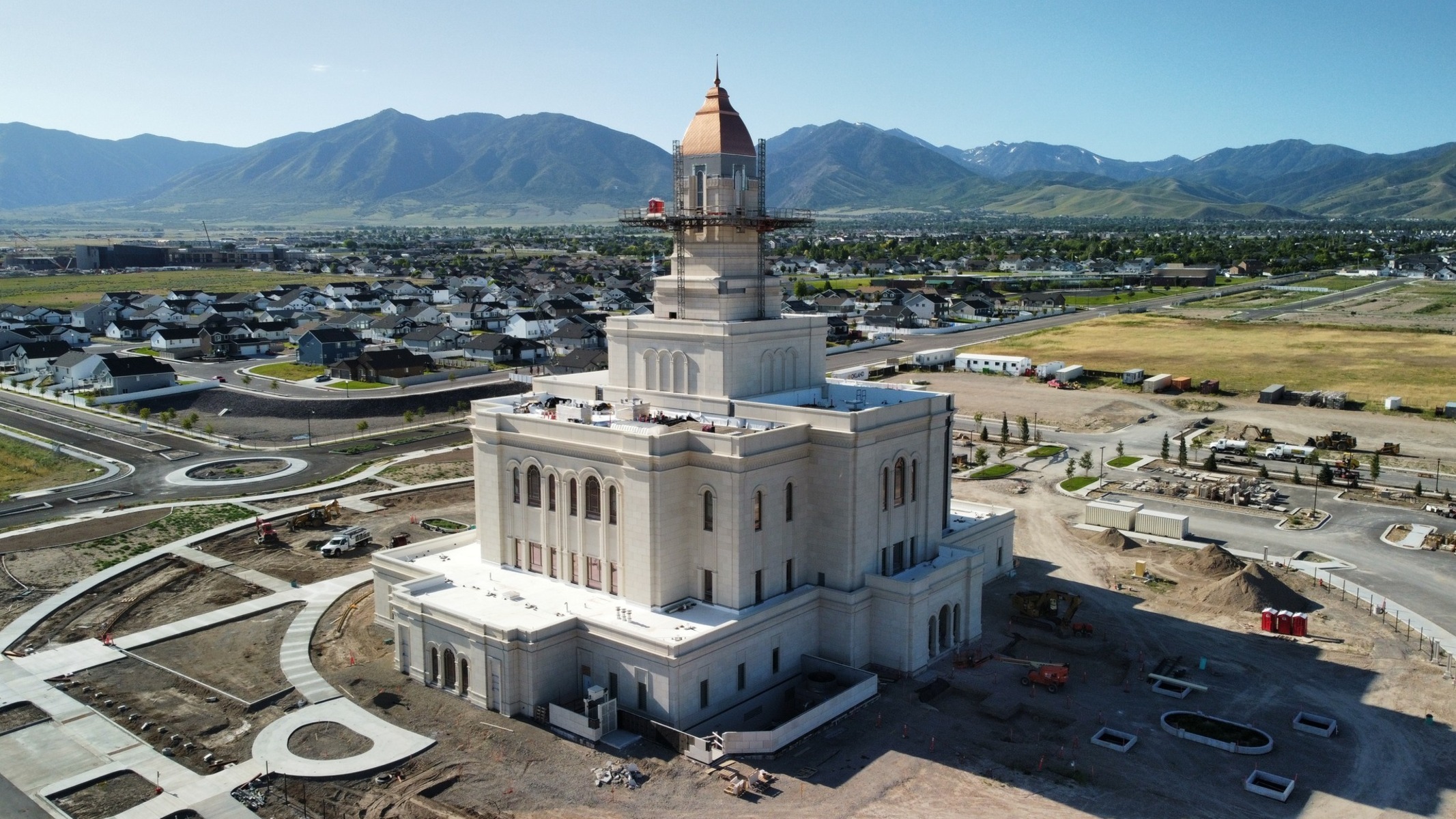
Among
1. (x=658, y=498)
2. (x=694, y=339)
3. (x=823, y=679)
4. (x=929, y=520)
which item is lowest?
(x=823, y=679)

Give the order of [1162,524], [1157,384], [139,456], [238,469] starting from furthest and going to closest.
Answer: [1157,384] < [139,456] < [238,469] < [1162,524]

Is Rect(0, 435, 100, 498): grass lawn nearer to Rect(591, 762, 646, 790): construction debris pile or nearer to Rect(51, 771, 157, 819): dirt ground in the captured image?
Rect(51, 771, 157, 819): dirt ground

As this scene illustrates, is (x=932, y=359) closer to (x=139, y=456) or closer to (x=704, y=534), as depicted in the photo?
(x=139, y=456)

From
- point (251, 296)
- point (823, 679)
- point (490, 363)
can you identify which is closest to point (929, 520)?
point (823, 679)

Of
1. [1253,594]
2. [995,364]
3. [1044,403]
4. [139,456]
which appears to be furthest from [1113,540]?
[139,456]

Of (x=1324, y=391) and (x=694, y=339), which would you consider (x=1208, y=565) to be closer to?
(x=694, y=339)

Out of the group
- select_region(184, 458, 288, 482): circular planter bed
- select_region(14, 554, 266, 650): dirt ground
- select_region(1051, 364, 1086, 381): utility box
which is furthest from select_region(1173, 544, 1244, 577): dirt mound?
select_region(184, 458, 288, 482): circular planter bed

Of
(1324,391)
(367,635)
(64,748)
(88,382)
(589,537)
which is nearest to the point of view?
(64,748)
